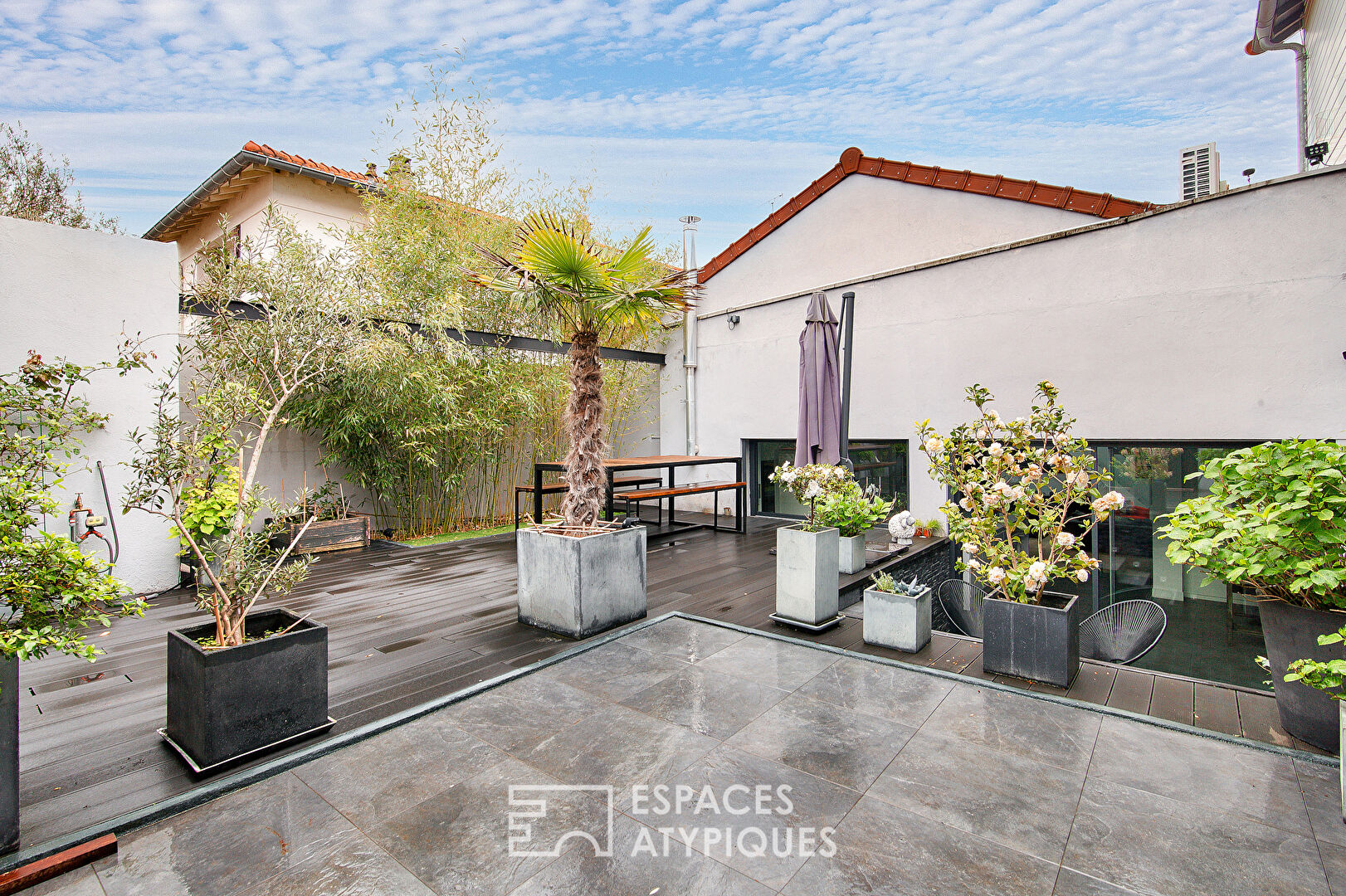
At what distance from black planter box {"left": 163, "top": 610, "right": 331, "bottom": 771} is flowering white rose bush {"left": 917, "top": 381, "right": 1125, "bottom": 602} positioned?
2761 mm

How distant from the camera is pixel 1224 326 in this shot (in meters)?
4.32

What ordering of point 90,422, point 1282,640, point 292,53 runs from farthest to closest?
point 292,53
point 1282,640
point 90,422

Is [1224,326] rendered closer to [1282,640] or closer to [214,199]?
[1282,640]

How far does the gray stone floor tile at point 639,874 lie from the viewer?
1319mm

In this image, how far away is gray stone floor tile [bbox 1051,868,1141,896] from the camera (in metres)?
1.31

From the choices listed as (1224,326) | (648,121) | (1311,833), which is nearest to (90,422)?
(1311,833)

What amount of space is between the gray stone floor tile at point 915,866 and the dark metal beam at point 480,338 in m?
3.62

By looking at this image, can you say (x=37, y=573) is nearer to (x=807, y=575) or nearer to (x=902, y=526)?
(x=807, y=575)

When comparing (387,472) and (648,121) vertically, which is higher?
(648,121)

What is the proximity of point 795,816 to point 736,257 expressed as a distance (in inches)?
274

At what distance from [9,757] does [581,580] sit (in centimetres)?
204

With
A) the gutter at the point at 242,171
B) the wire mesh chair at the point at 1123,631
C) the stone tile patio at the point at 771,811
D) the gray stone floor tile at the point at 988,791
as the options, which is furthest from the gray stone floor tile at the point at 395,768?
the gutter at the point at 242,171

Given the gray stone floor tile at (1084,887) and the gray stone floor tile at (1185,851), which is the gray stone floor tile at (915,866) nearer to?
the gray stone floor tile at (1084,887)

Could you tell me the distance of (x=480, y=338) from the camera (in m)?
5.88
